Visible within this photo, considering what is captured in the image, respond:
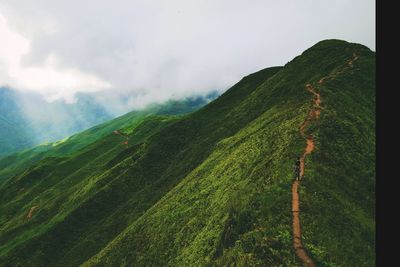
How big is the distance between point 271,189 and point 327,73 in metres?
67.6

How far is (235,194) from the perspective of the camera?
160 feet

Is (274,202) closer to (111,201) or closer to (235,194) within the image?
(235,194)

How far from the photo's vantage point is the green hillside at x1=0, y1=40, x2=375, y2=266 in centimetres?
3581

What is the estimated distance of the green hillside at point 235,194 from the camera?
35.8m

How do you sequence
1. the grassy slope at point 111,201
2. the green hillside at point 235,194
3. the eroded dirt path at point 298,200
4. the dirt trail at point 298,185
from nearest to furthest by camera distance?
1. the eroded dirt path at point 298,200
2. the dirt trail at point 298,185
3. the green hillside at point 235,194
4. the grassy slope at point 111,201

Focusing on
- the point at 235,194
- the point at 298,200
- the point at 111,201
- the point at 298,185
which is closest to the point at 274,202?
the point at 298,200

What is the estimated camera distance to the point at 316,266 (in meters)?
29.8

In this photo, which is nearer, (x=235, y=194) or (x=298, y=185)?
(x=298, y=185)

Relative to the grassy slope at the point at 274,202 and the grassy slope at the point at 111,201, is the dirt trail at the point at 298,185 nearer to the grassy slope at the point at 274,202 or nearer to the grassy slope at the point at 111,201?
the grassy slope at the point at 274,202

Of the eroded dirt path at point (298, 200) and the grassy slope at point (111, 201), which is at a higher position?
the eroded dirt path at point (298, 200)

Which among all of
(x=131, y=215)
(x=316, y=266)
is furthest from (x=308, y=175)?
(x=131, y=215)

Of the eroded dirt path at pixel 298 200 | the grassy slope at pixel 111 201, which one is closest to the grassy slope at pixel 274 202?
the eroded dirt path at pixel 298 200
